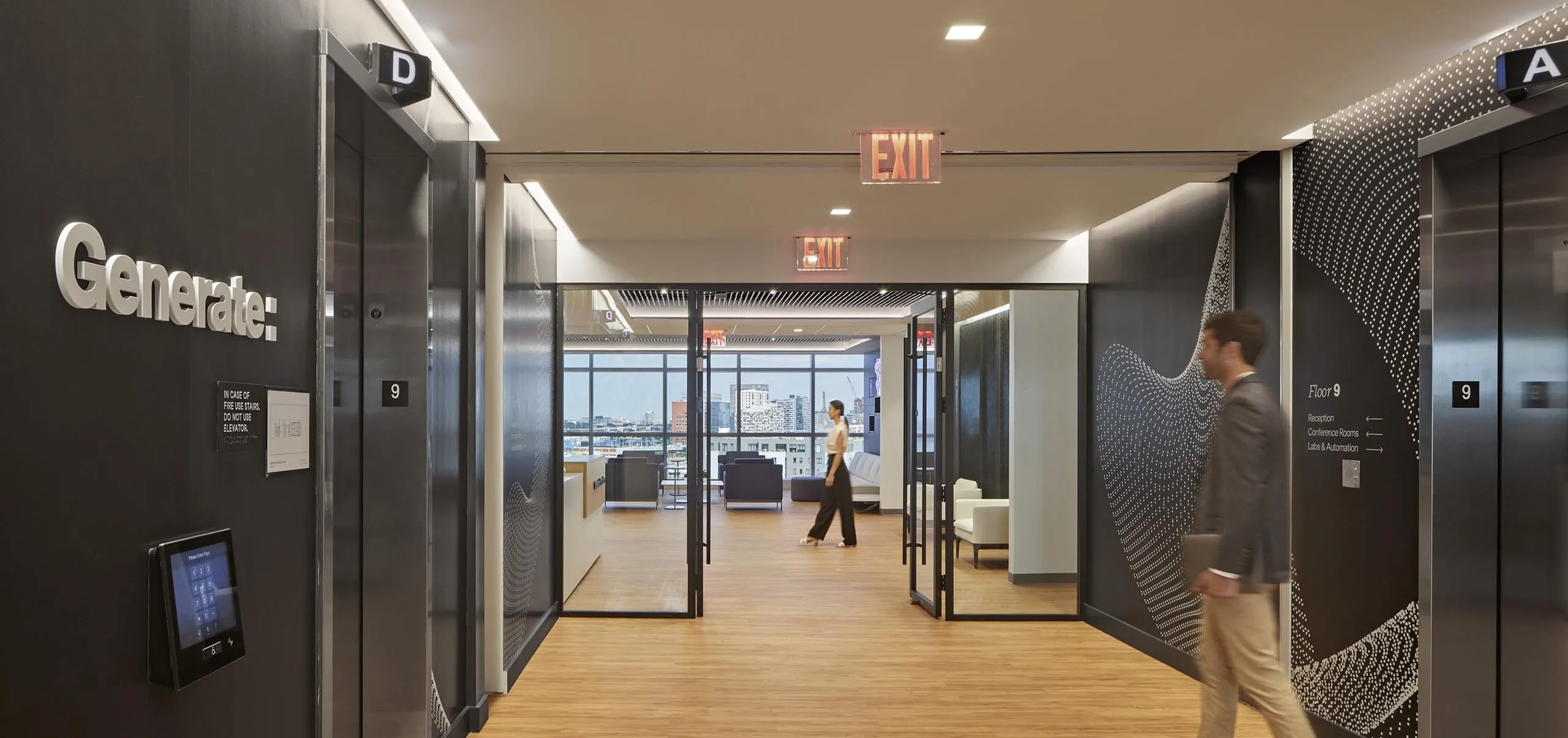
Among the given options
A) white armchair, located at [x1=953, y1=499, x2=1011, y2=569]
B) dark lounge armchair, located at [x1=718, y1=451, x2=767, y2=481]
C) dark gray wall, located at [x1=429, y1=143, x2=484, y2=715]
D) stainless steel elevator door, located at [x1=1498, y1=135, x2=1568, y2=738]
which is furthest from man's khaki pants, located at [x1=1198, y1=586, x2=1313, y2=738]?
dark lounge armchair, located at [x1=718, y1=451, x2=767, y2=481]

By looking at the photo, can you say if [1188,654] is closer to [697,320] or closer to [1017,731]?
[1017,731]

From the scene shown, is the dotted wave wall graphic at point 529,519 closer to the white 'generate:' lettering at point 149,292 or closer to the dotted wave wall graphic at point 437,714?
the dotted wave wall graphic at point 437,714

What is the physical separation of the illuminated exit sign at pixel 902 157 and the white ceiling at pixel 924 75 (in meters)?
0.09

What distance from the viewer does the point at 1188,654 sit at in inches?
203

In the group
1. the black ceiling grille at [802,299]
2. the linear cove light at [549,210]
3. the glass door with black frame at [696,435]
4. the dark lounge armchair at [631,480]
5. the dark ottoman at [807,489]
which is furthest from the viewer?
the dark ottoman at [807,489]

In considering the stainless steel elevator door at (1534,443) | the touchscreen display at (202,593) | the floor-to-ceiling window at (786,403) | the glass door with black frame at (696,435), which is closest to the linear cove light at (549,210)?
the glass door with black frame at (696,435)

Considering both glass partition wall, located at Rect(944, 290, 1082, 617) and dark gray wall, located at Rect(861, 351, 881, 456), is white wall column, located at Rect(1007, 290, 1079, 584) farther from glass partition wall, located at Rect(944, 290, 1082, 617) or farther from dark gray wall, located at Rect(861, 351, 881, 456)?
dark gray wall, located at Rect(861, 351, 881, 456)

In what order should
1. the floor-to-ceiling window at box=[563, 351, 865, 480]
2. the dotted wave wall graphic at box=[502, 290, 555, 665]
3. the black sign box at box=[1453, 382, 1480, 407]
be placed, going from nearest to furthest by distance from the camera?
1. the black sign box at box=[1453, 382, 1480, 407]
2. the dotted wave wall graphic at box=[502, 290, 555, 665]
3. the floor-to-ceiling window at box=[563, 351, 865, 480]

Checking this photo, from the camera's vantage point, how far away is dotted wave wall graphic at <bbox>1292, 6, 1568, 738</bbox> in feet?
11.5

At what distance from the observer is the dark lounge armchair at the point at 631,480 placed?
774 cm

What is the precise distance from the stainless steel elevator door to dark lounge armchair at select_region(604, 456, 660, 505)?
5.64 m

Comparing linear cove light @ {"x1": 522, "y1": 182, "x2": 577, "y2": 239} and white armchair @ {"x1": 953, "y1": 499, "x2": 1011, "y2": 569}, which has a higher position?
linear cove light @ {"x1": 522, "y1": 182, "x2": 577, "y2": 239}

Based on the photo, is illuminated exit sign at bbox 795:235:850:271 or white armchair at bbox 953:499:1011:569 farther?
white armchair at bbox 953:499:1011:569

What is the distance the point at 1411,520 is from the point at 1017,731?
185 centimetres
